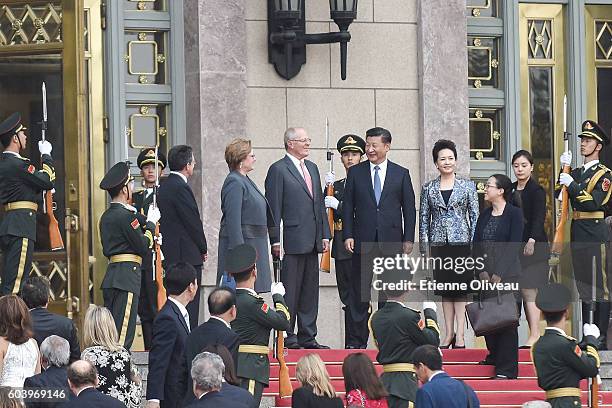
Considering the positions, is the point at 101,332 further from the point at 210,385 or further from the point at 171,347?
the point at 210,385

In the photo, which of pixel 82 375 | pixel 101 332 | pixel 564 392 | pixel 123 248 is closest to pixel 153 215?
pixel 123 248

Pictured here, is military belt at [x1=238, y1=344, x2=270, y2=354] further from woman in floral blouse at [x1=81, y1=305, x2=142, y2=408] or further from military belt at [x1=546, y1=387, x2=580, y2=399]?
military belt at [x1=546, y1=387, x2=580, y2=399]

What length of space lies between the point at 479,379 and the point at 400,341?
1.63 metres

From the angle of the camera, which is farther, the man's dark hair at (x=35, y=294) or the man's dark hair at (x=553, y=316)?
the man's dark hair at (x=553, y=316)

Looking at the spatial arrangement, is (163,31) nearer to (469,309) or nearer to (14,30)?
(14,30)

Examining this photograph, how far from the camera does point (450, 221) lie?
669 inches

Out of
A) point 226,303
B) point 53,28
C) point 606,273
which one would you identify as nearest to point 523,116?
point 606,273

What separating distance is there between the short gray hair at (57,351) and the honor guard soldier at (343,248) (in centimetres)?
482

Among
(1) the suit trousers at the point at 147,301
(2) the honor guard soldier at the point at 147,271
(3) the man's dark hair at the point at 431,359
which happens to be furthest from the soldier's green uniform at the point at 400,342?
(1) the suit trousers at the point at 147,301

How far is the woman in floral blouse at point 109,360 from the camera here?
42.3 feet

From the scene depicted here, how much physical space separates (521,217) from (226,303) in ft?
15.7

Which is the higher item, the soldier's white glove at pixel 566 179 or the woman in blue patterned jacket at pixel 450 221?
the soldier's white glove at pixel 566 179

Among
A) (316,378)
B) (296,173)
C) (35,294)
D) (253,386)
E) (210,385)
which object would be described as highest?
(296,173)

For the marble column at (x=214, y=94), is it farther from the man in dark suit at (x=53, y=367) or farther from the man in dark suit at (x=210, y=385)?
the man in dark suit at (x=210, y=385)
